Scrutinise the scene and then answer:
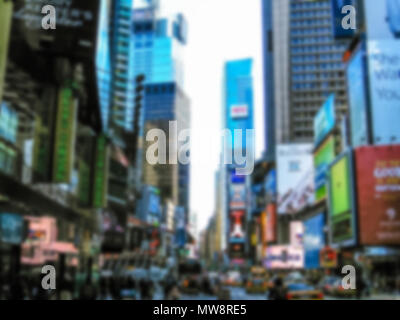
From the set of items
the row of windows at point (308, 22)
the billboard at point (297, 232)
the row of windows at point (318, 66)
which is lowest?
the billboard at point (297, 232)

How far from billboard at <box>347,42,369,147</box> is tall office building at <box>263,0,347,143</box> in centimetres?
7309

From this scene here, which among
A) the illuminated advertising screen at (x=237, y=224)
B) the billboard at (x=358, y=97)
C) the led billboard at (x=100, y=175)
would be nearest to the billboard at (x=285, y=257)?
the billboard at (x=358, y=97)

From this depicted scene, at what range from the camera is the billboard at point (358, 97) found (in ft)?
183

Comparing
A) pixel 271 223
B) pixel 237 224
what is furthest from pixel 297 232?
pixel 237 224

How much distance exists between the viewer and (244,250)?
198500 millimetres

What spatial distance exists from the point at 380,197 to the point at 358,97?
14.4 metres

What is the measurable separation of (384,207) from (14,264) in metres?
34.4

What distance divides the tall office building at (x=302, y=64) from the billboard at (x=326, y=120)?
49.9m

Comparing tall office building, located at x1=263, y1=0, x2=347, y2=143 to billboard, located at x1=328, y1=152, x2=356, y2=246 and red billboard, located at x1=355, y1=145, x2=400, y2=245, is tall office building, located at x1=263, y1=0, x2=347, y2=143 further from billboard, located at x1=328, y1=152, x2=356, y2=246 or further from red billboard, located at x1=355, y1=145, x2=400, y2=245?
red billboard, located at x1=355, y1=145, x2=400, y2=245

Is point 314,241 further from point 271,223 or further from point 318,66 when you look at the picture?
point 318,66

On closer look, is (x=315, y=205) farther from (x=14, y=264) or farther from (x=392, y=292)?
(x=14, y=264)

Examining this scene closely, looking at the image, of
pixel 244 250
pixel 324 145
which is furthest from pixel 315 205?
pixel 244 250

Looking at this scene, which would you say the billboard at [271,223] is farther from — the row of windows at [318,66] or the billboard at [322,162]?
the row of windows at [318,66]

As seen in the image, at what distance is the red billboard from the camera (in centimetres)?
4747
